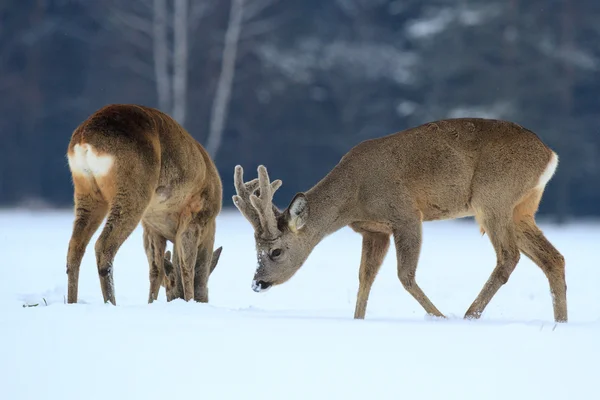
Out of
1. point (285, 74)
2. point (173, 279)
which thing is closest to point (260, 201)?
point (173, 279)

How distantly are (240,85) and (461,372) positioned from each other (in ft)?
87.5

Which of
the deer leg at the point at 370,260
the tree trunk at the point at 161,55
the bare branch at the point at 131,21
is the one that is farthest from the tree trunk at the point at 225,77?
the deer leg at the point at 370,260

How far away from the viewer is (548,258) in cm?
763

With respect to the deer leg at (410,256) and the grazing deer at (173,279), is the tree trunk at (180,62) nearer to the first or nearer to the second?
the grazing deer at (173,279)

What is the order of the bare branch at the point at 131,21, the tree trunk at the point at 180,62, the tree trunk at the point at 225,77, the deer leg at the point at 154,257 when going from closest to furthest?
1. the deer leg at the point at 154,257
2. the tree trunk at the point at 180,62
3. the tree trunk at the point at 225,77
4. the bare branch at the point at 131,21

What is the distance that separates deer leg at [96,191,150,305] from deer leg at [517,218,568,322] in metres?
3.10

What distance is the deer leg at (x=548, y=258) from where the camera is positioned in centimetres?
745

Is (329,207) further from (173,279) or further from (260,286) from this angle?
(173,279)

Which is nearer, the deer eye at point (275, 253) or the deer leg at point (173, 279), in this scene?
the deer eye at point (275, 253)

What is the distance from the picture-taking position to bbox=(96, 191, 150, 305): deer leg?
23.2ft

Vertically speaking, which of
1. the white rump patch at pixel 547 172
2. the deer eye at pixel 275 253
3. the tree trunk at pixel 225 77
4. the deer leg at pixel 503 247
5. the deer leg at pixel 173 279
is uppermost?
the tree trunk at pixel 225 77

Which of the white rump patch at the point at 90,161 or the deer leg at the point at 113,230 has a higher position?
the white rump patch at the point at 90,161

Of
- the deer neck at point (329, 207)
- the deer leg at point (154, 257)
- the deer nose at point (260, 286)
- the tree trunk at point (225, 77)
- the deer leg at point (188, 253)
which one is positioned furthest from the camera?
the tree trunk at point (225, 77)

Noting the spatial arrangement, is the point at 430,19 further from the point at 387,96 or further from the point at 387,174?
the point at 387,174
